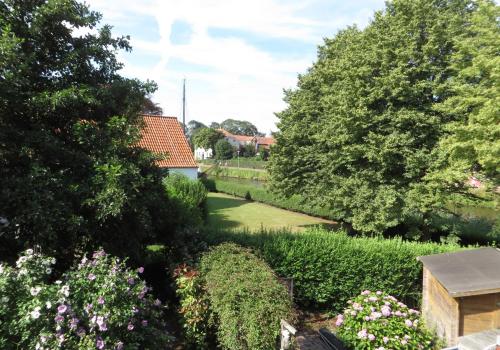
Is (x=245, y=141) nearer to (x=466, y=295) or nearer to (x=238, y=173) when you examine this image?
(x=238, y=173)

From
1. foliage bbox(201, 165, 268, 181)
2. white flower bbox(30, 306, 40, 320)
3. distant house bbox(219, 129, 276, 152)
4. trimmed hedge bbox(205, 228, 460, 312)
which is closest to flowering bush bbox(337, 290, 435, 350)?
trimmed hedge bbox(205, 228, 460, 312)

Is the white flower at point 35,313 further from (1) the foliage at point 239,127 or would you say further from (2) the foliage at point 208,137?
(1) the foliage at point 239,127

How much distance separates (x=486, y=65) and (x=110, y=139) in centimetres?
1026

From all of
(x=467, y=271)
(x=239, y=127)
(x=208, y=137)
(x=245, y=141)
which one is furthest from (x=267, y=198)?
(x=239, y=127)

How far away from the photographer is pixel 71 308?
402 centimetres

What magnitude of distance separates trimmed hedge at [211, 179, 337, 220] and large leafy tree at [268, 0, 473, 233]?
8.83 meters

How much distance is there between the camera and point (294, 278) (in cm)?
835

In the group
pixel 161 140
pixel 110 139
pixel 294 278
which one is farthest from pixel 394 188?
pixel 161 140

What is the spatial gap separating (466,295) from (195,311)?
15.9 feet

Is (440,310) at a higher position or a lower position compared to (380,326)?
lower

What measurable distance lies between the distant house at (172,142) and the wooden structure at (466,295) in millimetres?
18325

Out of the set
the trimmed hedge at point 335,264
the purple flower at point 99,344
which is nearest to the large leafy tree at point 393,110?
the trimmed hedge at point 335,264

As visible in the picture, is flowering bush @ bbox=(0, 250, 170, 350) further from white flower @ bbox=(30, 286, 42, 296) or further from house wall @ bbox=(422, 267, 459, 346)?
house wall @ bbox=(422, 267, 459, 346)

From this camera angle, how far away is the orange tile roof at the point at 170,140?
75.7 feet
